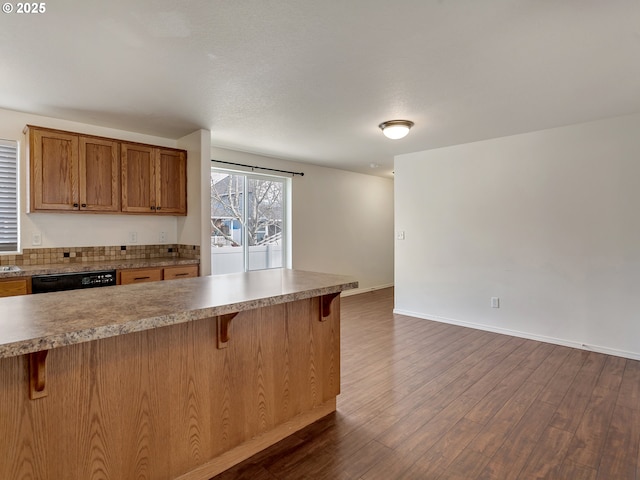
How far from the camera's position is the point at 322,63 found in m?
2.28

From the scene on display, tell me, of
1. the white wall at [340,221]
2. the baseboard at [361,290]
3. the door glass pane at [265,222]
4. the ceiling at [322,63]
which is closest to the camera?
the ceiling at [322,63]

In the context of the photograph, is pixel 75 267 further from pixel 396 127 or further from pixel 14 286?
pixel 396 127

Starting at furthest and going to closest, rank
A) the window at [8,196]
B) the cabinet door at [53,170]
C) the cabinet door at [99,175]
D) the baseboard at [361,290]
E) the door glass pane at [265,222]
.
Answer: the baseboard at [361,290]
the door glass pane at [265,222]
the cabinet door at [99,175]
the window at [8,196]
the cabinet door at [53,170]

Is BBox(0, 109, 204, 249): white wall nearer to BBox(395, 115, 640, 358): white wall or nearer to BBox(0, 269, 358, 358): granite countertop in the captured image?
BBox(0, 269, 358, 358): granite countertop

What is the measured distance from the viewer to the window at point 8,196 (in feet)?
10.5

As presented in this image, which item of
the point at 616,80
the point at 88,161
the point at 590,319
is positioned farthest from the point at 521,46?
the point at 88,161

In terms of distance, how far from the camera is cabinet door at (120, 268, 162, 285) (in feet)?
10.7

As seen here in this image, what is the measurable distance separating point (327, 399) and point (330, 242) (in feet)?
13.2

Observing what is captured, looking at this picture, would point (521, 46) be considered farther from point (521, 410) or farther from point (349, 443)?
point (349, 443)

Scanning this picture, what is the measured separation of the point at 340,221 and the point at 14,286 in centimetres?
473

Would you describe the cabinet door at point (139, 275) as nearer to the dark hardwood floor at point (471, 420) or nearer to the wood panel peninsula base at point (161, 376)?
the wood panel peninsula base at point (161, 376)

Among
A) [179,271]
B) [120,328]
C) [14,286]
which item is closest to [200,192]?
[179,271]

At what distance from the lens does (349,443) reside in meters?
2.04

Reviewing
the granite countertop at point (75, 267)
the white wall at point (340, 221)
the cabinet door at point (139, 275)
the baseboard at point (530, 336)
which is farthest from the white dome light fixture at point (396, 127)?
the cabinet door at point (139, 275)
